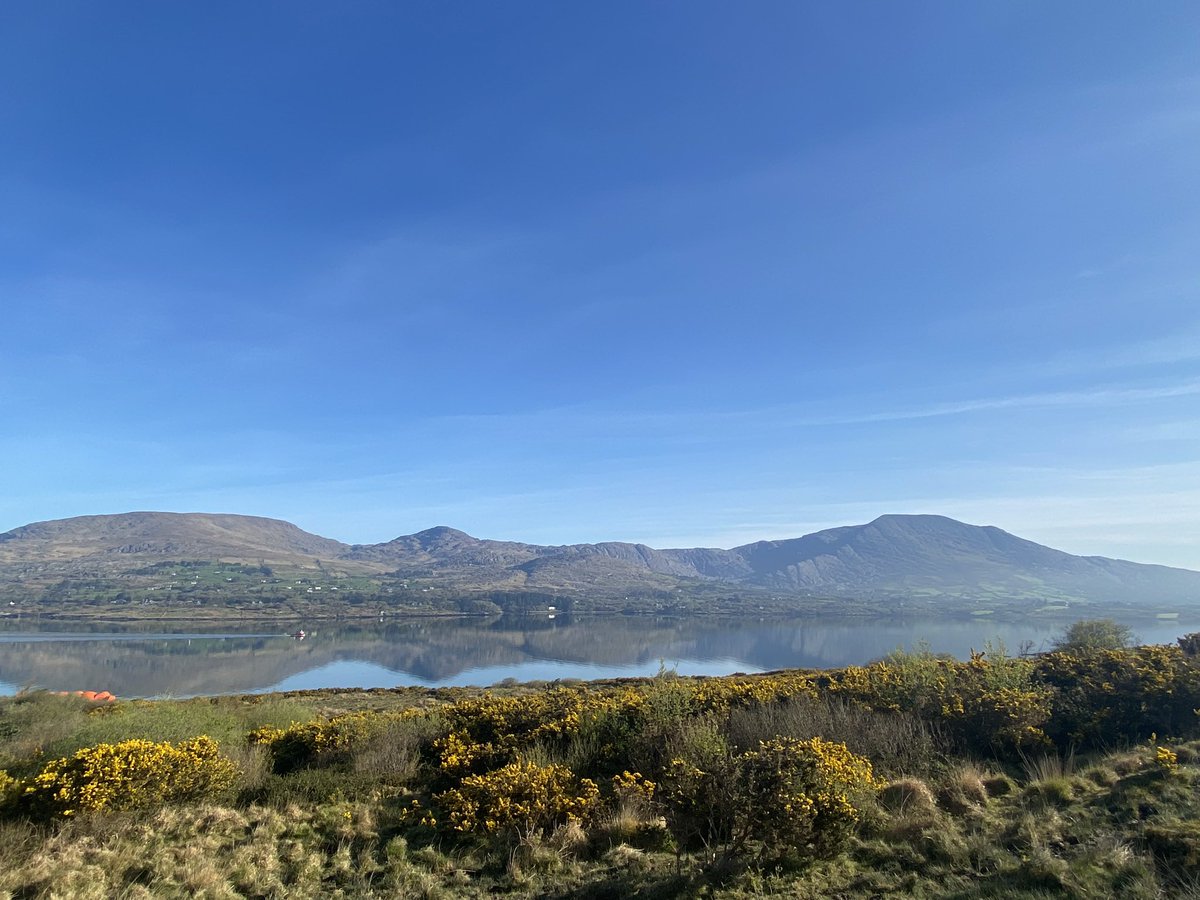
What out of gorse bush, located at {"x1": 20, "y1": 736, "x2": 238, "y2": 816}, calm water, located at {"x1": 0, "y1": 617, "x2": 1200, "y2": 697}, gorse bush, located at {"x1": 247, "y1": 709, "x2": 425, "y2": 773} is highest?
gorse bush, located at {"x1": 20, "y1": 736, "x2": 238, "y2": 816}

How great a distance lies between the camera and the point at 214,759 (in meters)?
9.46

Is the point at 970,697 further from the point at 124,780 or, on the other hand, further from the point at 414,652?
the point at 414,652

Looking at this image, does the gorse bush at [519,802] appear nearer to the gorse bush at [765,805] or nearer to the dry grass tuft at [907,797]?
→ the gorse bush at [765,805]

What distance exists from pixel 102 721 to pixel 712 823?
474 inches

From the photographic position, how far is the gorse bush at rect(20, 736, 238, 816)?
26.2ft

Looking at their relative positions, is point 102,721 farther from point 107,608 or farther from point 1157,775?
point 107,608

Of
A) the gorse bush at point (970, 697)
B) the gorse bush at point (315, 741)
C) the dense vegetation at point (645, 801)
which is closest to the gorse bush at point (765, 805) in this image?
the dense vegetation at point (645, 801)

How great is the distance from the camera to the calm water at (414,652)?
60094 millimetres

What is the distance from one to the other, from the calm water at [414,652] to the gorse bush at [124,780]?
3572 centimetres

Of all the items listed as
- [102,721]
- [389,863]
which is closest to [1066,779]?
[389,863]

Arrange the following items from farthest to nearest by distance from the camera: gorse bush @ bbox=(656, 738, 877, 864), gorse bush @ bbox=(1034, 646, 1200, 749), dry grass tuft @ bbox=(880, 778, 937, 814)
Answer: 1. gorse bush @ bbox=(1034, 646, 1200, 749)
2. dry grass tuft @ bbox=(880, 778, 937, 814)
3. gorse bush @ bbox=(656, 738, 877, 864)

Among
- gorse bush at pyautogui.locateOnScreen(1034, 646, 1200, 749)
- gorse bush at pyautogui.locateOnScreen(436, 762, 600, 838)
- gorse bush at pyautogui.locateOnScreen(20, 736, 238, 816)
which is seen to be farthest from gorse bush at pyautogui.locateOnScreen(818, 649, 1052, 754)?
gorse bush at pyautogui.locateOnScreen(20, 736, 238, 816)

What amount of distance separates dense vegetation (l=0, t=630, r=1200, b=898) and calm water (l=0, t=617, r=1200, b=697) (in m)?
33.4

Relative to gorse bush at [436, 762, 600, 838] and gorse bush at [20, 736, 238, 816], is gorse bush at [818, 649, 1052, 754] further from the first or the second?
gorse bush at [20, 736, 238, 816]
